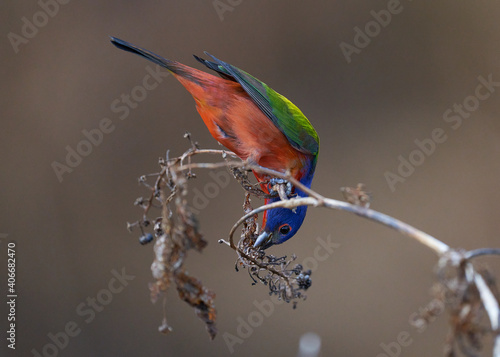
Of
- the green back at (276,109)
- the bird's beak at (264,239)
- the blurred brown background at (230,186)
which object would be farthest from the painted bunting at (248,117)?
the blurred brown background at (230,186)

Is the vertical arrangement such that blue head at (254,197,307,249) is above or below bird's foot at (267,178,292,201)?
below

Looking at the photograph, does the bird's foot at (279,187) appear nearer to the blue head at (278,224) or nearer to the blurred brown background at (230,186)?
the blue head at (278,224)

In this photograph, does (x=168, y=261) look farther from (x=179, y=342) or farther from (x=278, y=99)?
(x=179, y=342)

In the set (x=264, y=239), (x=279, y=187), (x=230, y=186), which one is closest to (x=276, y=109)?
(x=279, y=187)

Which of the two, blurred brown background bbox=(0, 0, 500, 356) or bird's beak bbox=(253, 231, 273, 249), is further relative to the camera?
blurred brown background bbox=(0, 0, 500, 356)

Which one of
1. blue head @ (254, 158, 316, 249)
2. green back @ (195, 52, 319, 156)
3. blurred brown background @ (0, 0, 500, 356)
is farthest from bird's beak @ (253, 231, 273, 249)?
blurred brown background @ (0, 0, 500, 356)

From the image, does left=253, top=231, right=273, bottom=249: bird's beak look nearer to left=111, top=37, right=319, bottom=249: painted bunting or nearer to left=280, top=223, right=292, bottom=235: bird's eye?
left=280, top=223, right=292, bottom=235: bird's eye
